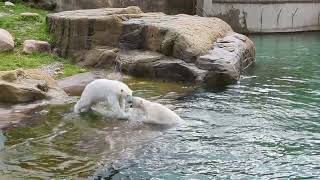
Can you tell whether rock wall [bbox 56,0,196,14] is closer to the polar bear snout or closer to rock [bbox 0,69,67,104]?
rock [bbox 0,69,67,104]

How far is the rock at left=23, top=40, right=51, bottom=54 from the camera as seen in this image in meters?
15.0

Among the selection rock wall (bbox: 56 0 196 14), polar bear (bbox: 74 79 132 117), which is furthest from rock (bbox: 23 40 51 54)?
rock wall (bbox: 56 0 196 14)

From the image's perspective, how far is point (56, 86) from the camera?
11.5 metres

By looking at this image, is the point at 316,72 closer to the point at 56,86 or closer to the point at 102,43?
the point at 102,43

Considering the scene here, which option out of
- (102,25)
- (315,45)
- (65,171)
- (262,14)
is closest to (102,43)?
(102,25)

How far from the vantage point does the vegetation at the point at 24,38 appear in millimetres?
13656

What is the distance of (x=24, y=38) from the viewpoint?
15977 millimetres

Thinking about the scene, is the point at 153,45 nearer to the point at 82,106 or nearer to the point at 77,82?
the point at 77,82

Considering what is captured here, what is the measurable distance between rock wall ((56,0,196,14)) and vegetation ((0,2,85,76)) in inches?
124

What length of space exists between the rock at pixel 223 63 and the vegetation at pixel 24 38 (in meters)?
3.45

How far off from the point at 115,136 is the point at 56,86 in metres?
3.43

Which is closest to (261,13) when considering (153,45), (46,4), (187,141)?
(46,4)

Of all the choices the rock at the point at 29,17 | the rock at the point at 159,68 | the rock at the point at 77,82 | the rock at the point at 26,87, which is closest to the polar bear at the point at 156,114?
the rock at the point at 26,87

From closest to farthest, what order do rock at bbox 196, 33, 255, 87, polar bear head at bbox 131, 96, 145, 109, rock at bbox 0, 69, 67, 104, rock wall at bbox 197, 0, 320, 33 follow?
polar bear head at bbox 131, 96, 145, 109 < rock at bbox 0, 69, 67, 104 < rock at bbox 196, 33, 255, 87 < rock wall at bbox 197, 0, 320, 33
